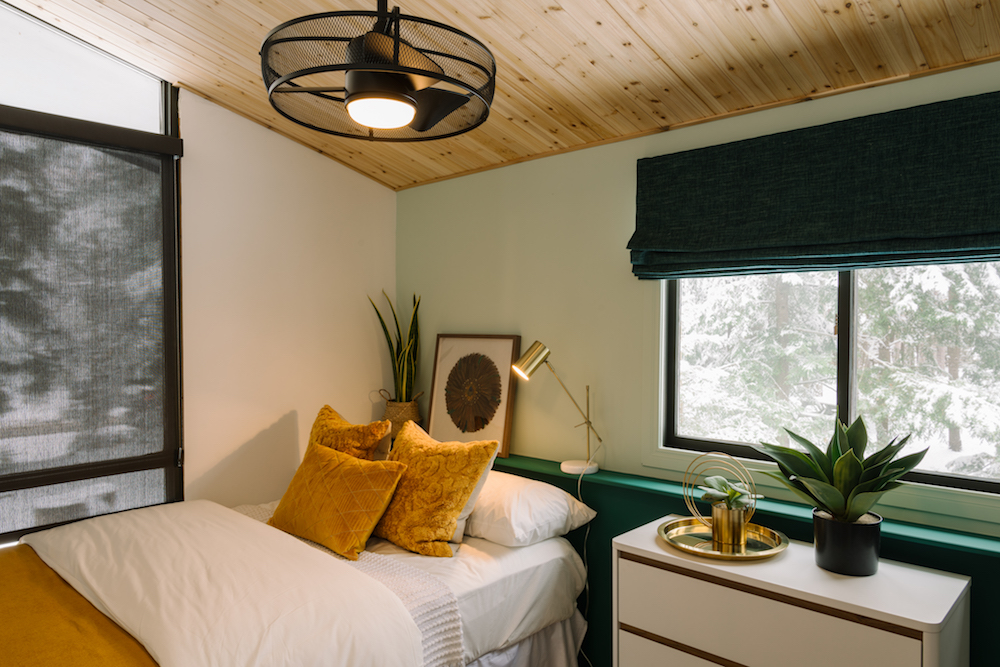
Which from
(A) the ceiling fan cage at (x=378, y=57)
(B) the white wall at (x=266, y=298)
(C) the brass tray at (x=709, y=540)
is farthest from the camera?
(B) the white wall at (x=266, y=298)

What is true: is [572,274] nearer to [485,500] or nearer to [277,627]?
[485,500]

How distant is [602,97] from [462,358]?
148 centimetres

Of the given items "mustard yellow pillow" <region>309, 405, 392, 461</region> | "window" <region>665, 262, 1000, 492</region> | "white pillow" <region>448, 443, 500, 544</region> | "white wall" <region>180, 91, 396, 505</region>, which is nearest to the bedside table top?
"window" <region>665, 262, 1000, 492</region>

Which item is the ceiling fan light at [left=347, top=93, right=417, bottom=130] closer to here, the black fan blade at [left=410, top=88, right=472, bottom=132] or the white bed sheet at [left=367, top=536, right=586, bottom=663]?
the black fan blade at [left=410, top=88, right=472, bottom=132]

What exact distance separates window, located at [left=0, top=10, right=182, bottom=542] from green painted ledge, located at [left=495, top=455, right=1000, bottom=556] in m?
1.63

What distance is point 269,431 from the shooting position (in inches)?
126

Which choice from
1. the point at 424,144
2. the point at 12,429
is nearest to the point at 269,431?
the point at 12,429

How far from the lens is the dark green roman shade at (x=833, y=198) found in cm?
184

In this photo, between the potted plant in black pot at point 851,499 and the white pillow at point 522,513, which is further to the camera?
the white pillow at point 522,513

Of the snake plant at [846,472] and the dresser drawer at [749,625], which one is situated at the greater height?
the snake plant at [846,472]

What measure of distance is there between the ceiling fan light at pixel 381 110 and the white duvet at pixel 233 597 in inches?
49.0

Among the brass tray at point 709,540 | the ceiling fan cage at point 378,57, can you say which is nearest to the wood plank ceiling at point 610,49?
the ceiling fan cage at point 378,57

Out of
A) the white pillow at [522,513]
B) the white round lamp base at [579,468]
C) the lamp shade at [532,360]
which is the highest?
the lamp shade at [532,360]

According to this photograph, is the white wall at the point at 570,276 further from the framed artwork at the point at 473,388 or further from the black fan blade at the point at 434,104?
the black fan blade at the point at 434,104
